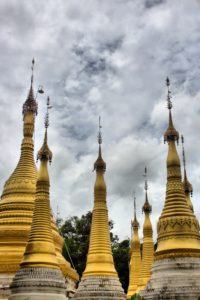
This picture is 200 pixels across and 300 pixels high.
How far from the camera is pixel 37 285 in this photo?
21266mm

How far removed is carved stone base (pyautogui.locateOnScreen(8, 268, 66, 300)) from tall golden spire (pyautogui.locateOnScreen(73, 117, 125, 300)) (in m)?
1.98

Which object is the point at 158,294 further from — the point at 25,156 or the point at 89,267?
the point at 25,156

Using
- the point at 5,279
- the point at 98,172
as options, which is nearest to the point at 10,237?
the point at 5,279

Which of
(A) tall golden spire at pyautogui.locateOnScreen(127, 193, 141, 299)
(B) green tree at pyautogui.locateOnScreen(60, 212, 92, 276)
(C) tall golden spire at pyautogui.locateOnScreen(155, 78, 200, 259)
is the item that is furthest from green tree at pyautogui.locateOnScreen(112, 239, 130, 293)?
(C) tall golden spire at pyautogui.locateOnScreen(155, 78, 200, 259)

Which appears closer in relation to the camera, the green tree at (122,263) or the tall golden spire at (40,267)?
the tall golden spire at (40,267)

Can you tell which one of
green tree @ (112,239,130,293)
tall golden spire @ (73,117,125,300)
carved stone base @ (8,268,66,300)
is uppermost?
green tree @ (112,239,130,293)

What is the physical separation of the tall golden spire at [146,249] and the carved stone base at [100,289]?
19.1 ft

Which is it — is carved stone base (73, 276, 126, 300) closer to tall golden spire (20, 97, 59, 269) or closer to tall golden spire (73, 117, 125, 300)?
tall golden spire (73, 117, 125, 300)

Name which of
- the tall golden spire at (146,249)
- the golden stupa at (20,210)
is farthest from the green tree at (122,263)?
the golden stupa at (20,210)

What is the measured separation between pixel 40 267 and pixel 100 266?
11.8ft

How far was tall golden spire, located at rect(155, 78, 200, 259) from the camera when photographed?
21641 millimetres

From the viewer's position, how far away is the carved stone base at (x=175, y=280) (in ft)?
66.4

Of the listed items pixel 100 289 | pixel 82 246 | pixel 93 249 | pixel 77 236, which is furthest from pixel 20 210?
pixel 77 236

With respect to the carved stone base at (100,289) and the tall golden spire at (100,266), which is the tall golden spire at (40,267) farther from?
the tall golden spire at (100,266)
